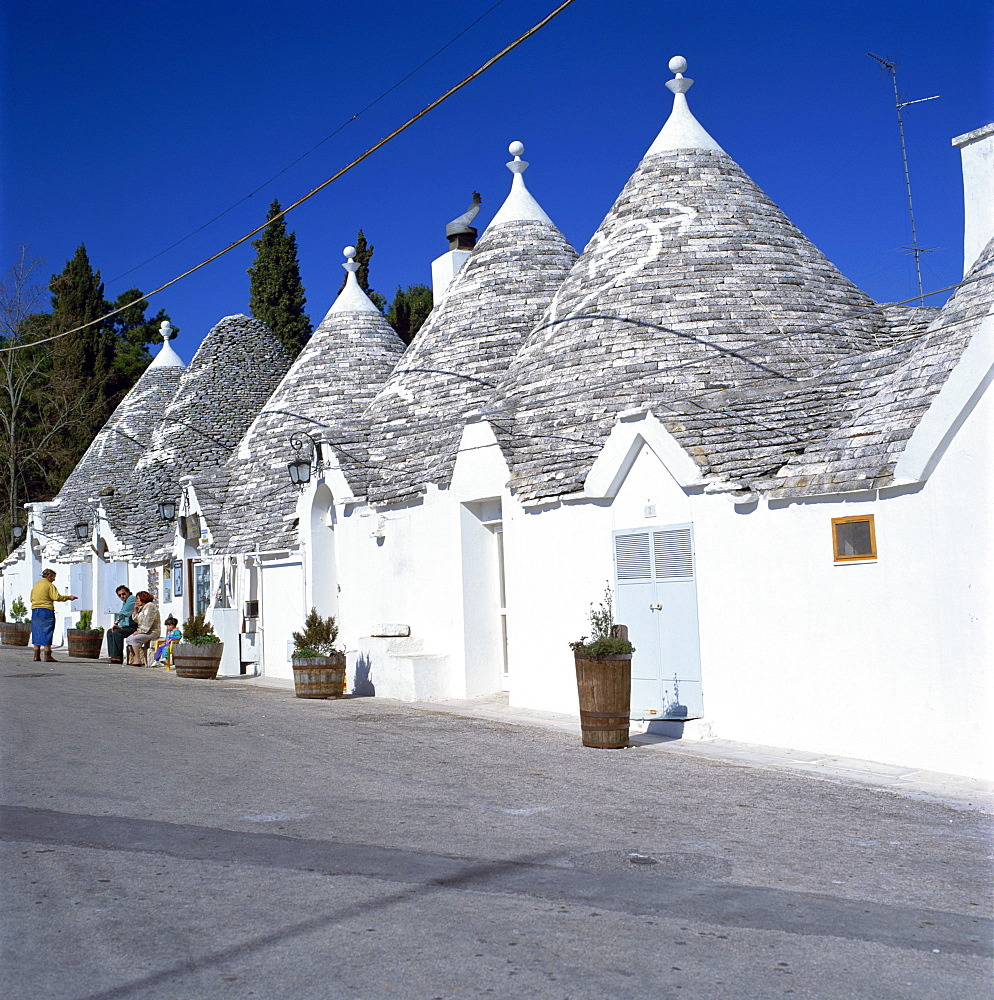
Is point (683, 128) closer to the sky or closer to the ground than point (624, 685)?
closer to the sky

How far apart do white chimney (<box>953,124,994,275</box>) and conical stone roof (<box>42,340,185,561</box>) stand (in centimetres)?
2633

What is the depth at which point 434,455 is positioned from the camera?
16953mm

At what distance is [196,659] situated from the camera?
19297mm

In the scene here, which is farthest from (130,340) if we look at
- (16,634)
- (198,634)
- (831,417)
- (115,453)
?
(831,417)

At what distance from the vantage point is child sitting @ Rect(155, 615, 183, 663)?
22.7 meters

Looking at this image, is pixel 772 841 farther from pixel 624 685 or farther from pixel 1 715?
pixel 1 715

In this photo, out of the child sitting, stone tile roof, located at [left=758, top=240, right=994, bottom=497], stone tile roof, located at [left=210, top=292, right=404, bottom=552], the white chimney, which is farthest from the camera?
the child sitting

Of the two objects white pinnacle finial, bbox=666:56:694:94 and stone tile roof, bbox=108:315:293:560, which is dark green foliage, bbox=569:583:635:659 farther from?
stone tile roof, bbox=108:315:293:560

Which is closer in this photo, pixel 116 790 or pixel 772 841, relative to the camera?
pixel 772 841

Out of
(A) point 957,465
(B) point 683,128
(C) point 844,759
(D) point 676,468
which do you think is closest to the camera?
(A) point 957,465

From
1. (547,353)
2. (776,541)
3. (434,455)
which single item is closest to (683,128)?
(547,353)

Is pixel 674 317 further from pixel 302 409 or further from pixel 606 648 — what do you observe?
pixel 302 409

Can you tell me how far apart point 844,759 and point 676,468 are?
339 centimetres

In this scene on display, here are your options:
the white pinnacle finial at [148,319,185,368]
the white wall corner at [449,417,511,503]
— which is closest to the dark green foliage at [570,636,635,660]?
the white wall corner at [449,417,511,503]
